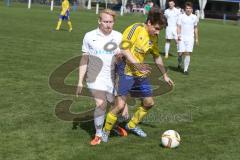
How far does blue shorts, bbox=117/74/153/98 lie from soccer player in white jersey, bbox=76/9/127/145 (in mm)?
171

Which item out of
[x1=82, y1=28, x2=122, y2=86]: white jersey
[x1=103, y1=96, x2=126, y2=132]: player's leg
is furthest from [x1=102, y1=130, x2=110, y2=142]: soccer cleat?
[x1=82, y1=28, x2=122, y2=86]: white jersey

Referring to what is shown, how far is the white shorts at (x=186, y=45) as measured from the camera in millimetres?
15578

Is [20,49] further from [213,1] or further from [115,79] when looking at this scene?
[213,1]

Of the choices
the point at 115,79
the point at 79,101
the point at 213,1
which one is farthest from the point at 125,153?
the point at 213,1

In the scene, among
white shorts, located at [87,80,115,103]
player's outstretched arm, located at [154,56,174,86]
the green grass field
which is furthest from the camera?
player's outstretched arm, located at [154,56,174,86]

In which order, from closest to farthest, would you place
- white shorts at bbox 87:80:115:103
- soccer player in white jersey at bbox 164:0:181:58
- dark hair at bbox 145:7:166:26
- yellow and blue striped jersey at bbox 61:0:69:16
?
dark hair at bbox 145:7:166:26
white shorts at bbox 87:80:115:103
soccer player in white jersey at bbox 164:0:181:58
yellow and blue striped jersey at bbox 61:0:69:16

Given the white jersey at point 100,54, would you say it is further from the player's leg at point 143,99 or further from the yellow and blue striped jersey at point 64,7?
the yellow and blue striped jersey at point 64,7

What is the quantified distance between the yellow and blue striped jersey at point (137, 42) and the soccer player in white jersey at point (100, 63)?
159 millimetres

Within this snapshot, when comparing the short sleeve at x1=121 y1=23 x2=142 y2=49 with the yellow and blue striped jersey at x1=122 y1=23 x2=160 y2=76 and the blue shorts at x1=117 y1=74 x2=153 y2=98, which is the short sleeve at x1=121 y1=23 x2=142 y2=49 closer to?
the yellow and blue striped jersey at x1=122 y1=23 x2=160 y2=76

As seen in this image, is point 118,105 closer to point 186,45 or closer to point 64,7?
point 186,45

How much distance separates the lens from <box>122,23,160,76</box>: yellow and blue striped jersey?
7.16m

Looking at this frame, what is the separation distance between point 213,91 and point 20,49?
846 cm

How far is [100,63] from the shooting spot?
23.4ft

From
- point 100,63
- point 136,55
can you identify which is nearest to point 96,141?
point 100,63
